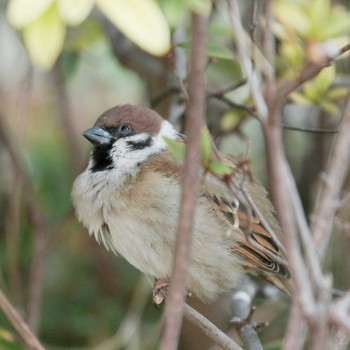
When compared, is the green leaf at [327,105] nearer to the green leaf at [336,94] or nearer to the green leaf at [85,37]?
the green leaf at [336,94]

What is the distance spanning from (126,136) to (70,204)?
87 centimetres

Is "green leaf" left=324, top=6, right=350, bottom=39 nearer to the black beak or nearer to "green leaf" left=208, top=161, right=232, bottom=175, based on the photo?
"green leaf" left=208, top=161, right=232, bottom=175

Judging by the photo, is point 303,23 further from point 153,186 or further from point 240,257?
point 240,257

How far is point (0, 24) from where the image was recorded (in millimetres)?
4043

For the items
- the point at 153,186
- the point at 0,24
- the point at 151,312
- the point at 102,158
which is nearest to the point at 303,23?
the point at 153,186

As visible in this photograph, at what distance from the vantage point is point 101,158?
2.55 metres

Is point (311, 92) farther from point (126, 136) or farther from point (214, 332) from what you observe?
point (214, 332)

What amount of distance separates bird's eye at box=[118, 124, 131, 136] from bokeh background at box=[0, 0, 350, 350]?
27 centimetres

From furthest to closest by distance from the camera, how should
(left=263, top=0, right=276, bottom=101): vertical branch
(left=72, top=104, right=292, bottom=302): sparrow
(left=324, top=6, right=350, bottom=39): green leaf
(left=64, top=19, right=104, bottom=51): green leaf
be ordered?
1. (left=64, top=19, right=104, bottom=51): green leaf
2. (left=72, top=104, right=292, bottom=302): sparrow
3. (left=324, top=6, right=350, bottom=39): green leaf
4. (left=263, top=0, right=276, bottom=101): vertical branch

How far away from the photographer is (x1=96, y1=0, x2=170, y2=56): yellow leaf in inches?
42.0

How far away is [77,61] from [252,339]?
1.38m

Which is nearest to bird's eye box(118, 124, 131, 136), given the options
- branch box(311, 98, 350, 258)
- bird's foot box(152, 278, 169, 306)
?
bird's foot box(152, 278, 169, 306)

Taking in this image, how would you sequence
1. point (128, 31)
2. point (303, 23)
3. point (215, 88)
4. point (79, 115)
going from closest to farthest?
point (128, 31), point (303, 23), point (215, 88), point (79, 115)

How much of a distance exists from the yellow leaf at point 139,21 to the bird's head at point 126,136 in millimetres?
1410
